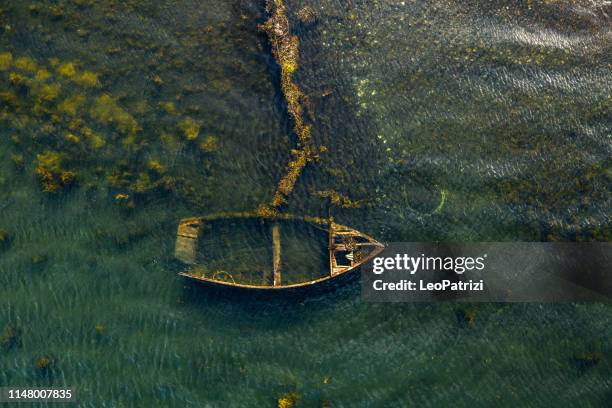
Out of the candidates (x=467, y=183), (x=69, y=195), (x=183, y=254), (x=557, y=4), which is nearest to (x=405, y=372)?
(x=467, y=183)

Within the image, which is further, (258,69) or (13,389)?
(258,69)

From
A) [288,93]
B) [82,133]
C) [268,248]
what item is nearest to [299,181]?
[268,248]

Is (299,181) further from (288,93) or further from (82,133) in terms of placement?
(82,133)

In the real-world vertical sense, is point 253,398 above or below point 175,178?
below

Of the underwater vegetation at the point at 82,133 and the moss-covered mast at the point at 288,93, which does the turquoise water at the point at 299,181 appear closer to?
the underwater vegetation at the point at 82,133

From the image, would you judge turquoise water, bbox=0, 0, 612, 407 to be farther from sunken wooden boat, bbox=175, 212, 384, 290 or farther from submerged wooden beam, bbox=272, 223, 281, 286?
submerged wooden beam, bbox=272, 223, 281, 286

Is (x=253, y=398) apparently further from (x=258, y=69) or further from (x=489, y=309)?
(x=258, y=69)
